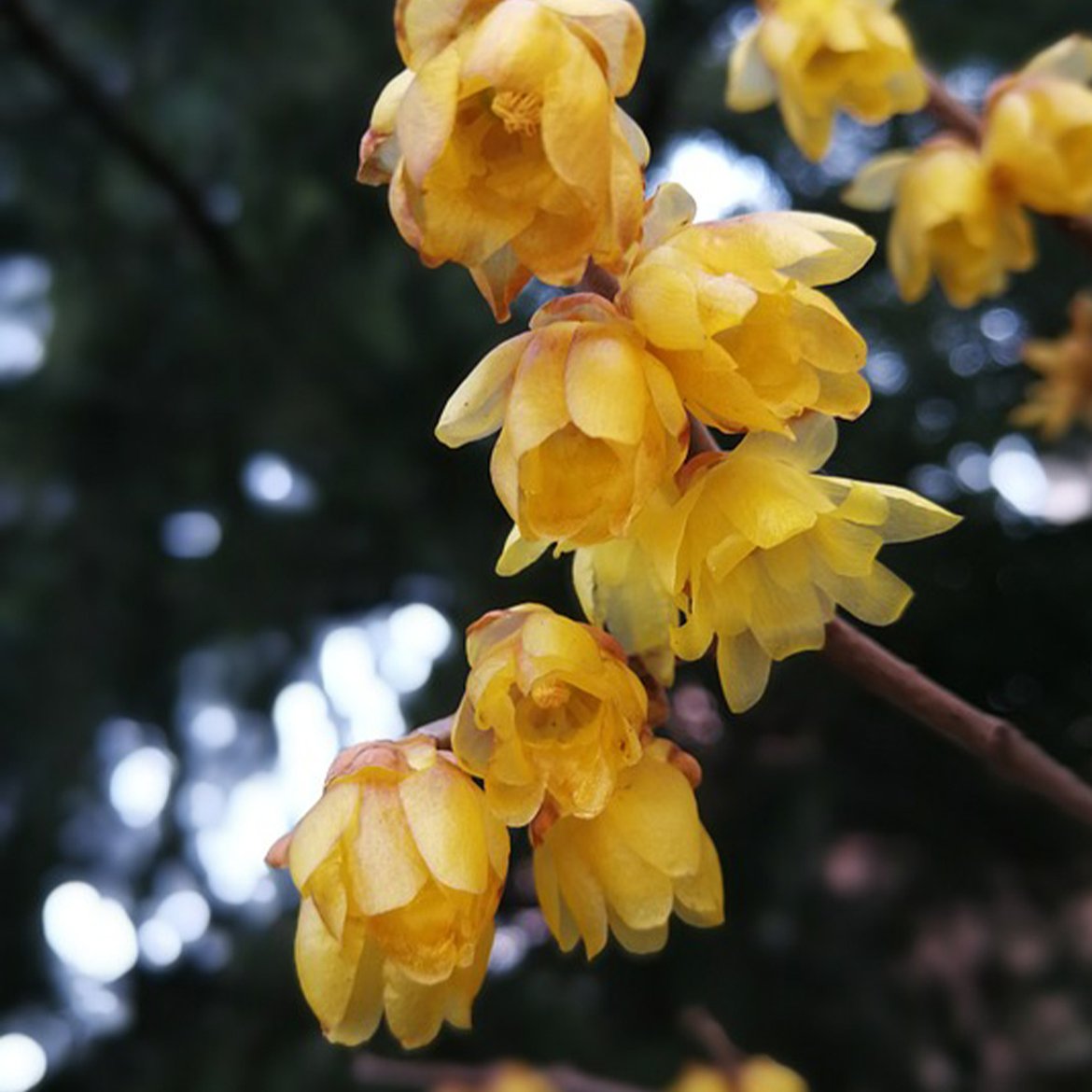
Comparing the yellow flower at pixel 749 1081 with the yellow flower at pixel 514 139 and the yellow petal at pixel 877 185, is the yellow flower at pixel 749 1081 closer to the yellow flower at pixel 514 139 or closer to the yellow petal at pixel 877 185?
the yellow petal at pixel 877 185

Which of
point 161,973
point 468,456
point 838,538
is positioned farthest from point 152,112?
point 838,538

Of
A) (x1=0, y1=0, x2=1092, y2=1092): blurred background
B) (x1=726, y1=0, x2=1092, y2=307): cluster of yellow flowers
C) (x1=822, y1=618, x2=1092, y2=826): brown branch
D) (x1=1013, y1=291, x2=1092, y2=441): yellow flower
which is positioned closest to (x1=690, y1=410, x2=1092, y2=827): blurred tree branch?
(x1=822, y1=618, x2=1092, y2=826): brown branch

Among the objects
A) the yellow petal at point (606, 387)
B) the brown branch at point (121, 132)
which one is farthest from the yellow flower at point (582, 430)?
the brown branch at point (121, 132)

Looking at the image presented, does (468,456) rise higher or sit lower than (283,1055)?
higher

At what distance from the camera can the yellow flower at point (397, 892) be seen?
1.61 ft

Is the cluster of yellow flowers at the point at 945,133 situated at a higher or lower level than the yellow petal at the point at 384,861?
lower

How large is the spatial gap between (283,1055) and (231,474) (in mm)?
767

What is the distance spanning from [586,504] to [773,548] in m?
0.11

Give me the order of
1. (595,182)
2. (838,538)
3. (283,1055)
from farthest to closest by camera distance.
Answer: (283,1055) → (838,538) → (595,182)

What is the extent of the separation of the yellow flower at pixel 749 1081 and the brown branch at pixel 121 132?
1189 mm

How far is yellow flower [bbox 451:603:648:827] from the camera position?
0.49m

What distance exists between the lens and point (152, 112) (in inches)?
75.5

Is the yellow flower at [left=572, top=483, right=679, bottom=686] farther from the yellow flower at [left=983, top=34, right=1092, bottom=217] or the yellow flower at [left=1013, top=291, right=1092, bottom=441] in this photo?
the yellow flower at [left=1013, top=291, right=1092, bottom=441]

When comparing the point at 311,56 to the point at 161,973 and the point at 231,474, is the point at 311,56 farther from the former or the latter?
the point at 161,973
